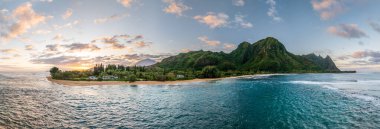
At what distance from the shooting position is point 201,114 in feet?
158

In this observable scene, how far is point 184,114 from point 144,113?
9.41 metres

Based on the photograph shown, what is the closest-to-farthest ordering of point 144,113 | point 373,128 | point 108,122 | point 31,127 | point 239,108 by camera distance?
point 373,128 → point 31,127 → point 108,122 → point 144,113 → point 239,108

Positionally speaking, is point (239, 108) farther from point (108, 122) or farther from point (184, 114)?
point (108, 122)

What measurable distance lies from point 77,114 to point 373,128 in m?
58.0

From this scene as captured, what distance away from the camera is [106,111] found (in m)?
53.0

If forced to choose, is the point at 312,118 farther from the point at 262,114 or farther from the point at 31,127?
the point at 31,127

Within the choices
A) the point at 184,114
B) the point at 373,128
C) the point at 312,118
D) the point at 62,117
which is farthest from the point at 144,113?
the point at 373,128

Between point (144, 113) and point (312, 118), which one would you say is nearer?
A: point (312, 118)

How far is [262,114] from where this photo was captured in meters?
49.2

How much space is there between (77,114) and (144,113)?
49.7 ft

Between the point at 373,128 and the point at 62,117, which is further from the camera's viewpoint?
the point at 62,117

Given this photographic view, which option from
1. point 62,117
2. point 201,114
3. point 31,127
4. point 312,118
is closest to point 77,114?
point 62,117

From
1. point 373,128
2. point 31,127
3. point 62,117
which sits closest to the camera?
point 373,128

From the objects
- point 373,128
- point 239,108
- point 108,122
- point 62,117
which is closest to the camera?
point 373,128
